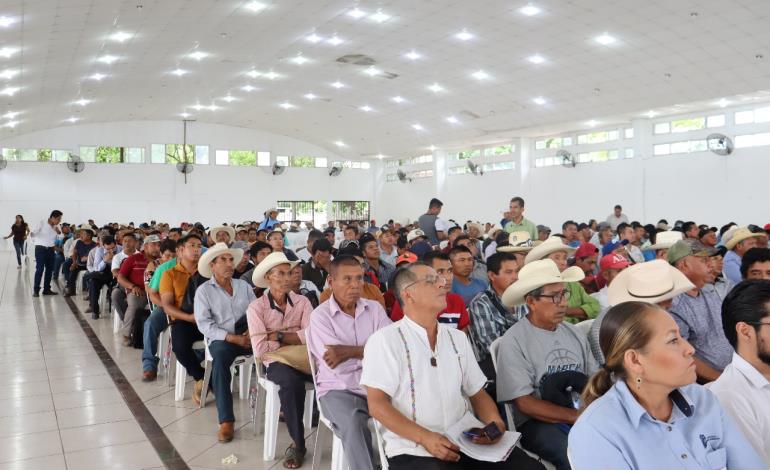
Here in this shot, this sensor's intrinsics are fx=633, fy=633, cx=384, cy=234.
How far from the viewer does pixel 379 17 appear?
13586mm

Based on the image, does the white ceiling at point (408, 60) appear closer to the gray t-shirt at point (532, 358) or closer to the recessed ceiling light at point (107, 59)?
the recessed ceiling light at point (107, 59)

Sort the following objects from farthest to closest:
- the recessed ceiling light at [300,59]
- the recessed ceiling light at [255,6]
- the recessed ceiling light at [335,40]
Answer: the recessed ceiling light at [300,59] → the recessed ceiling light at [335,40] → the recessed ceiling light at [255,6]

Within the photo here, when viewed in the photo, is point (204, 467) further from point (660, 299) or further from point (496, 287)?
point (660, 299)

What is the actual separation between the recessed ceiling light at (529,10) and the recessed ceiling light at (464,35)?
1.82m

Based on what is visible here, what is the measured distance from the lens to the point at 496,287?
3873mm

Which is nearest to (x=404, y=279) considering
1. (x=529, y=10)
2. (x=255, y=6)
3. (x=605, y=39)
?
(x=529, y=10)

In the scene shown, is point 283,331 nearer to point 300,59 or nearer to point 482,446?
point 482,446

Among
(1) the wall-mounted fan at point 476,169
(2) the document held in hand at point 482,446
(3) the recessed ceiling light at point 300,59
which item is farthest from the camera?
(1) the wall-mounted fan at point 476,169

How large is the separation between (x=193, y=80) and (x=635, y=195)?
1391 centimetres

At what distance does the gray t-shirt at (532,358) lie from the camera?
2.61 meters

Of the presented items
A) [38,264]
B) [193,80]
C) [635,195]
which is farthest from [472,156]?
[38,264]

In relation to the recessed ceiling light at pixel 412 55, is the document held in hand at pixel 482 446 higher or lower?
lower

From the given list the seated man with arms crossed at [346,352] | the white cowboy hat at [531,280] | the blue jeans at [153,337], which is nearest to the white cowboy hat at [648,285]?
the white cowboy hat at [531,280]

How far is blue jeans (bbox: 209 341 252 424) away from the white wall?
82.1 feet
